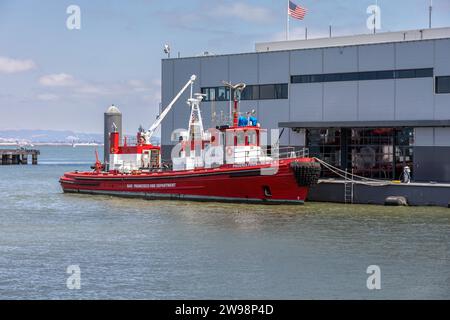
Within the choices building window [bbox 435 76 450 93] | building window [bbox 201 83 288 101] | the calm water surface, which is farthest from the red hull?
building window [bbox 435 76 450 93]

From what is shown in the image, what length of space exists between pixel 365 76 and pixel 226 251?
21473mm

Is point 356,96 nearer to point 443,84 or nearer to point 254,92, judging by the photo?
point 443,84

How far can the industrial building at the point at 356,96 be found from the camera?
41469 mm

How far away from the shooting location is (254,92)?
48.2 meters

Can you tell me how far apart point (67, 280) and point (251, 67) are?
1162 inches

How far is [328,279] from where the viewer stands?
68.7ft

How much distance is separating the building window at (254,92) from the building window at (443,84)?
31.0 ft

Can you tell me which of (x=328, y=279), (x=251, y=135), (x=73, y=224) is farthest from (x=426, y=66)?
(x=328, y=279)

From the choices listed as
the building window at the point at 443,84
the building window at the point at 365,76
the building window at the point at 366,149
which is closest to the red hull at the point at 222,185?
the building window at the point at 366,149

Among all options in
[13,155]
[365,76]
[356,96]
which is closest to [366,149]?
[356,96]
